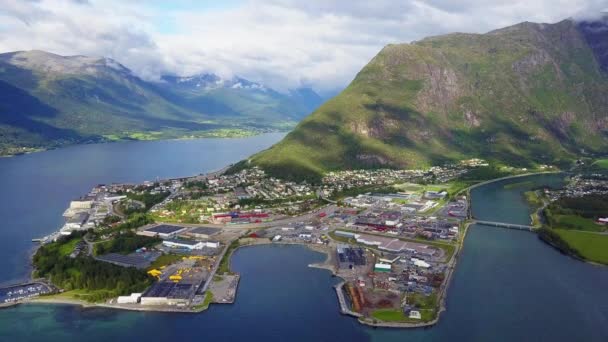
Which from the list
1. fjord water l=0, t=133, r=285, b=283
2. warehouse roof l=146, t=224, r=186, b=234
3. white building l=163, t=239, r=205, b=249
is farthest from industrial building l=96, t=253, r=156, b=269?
warehouse roof l=146, t=224, r=186, b=234

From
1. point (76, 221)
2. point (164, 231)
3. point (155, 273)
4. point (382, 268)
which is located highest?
point (76, 221)

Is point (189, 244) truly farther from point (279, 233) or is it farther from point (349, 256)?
point (349, 256)

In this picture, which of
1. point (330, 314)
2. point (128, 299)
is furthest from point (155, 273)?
point (330, 314)

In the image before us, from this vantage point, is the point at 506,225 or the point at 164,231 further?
the point at 506,225

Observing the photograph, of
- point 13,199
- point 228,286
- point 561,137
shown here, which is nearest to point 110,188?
point 13,199

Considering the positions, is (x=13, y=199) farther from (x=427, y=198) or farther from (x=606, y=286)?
(x=606, y=286)

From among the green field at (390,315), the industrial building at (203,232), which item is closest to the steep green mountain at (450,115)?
the industrial building at (203,232)

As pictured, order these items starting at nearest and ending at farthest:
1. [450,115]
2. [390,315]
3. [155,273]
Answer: [390,315] → [155,273] → [450,115]
